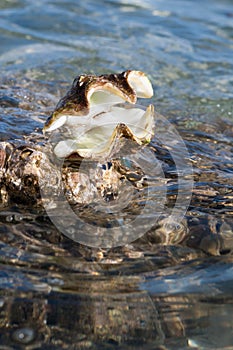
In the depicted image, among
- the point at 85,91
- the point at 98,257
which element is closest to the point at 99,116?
the point at 85,91

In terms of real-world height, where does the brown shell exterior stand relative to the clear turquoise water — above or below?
above

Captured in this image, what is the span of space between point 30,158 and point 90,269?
0.62 meters

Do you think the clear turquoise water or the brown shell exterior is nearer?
the clear turquoise water

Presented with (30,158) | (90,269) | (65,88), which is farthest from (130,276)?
(65,88)

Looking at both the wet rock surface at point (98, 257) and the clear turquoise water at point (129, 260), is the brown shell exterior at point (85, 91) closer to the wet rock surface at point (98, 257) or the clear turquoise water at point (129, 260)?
the wet rock surface at point (98, 257)

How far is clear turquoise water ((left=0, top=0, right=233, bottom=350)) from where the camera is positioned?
79.5 inches

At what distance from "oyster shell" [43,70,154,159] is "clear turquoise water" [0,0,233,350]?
41 cm

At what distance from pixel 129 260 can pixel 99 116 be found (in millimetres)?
725

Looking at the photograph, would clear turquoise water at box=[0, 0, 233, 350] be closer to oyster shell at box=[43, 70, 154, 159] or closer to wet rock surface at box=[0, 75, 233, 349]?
wet rock surface at box=[0, 75, 233, 349]

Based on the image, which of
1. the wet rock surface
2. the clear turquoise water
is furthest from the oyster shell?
the clear turquoise water

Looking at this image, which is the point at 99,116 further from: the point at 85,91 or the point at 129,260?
the point at 129,260

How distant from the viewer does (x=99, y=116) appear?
260 centimetres

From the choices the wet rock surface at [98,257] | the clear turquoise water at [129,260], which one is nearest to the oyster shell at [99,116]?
the wet rock surface at [98,257]

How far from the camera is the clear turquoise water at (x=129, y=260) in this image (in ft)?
6.63
